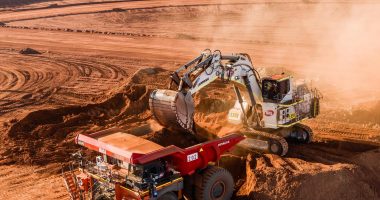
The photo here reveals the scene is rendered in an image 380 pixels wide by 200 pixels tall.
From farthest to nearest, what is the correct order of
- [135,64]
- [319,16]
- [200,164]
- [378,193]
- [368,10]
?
[319,16] < [368,10] < [135,64] < [378,193] < [200,164]

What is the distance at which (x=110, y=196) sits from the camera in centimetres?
1068

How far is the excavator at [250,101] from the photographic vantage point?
12.2 meters

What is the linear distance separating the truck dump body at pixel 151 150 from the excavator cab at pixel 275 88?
2970mm

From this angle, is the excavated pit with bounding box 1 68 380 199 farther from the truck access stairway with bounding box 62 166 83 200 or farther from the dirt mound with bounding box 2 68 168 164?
the truck access stairway with bounding box 62 166 83 200

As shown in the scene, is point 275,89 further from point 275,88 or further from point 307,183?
point 307,183

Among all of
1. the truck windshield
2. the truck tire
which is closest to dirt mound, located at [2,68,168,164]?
the truck tire

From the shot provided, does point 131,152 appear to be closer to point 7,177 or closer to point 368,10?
point 7,177

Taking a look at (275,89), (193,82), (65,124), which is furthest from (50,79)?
(193,82)

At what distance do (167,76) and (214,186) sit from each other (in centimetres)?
1495

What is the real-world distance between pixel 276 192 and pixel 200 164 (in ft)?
6.51

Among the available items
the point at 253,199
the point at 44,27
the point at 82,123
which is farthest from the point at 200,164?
the point at 44,27

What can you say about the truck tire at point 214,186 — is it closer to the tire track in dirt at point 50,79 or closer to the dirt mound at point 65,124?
the dirt mound at point 65,124

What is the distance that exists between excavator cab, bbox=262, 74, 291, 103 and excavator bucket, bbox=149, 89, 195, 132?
3.38m

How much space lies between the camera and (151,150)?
1049 cm
